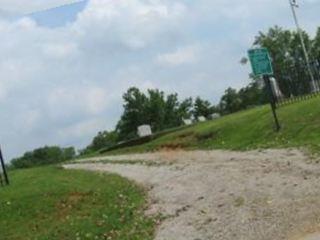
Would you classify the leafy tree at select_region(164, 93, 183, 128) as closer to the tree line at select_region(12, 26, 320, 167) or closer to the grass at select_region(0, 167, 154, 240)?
the tree line at select_region(12, 26, 320, 167)

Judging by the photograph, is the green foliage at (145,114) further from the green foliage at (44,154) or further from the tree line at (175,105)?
the green foliage at (44,154)

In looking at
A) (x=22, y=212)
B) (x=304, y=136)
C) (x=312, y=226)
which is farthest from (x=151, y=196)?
(x=312, y=226)

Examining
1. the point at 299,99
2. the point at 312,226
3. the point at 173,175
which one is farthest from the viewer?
the point at 299,99

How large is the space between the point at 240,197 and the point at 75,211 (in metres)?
4.64

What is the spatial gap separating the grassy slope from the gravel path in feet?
3.54

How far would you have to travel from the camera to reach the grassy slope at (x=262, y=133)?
20.4m

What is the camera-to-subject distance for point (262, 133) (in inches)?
920

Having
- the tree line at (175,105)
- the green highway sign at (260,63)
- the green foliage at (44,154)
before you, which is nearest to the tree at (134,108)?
the tree line at (175,105)

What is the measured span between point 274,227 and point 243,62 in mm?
68884

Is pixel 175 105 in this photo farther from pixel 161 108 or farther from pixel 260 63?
pixel 260 63

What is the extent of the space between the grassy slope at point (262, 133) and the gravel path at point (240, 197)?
1.08 metres

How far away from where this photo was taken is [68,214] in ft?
54.3

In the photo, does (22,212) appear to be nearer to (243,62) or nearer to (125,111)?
(125,111)

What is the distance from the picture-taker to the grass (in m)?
14.0
